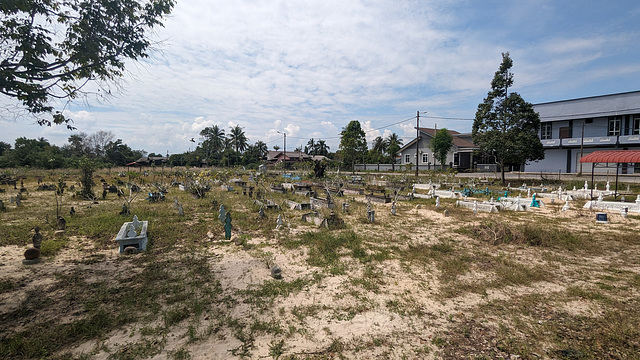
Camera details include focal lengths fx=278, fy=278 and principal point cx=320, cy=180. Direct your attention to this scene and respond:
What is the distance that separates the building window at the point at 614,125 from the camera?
3021 centimetres

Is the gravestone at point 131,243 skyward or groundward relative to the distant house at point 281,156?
groundward

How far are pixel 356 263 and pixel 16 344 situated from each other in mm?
6083

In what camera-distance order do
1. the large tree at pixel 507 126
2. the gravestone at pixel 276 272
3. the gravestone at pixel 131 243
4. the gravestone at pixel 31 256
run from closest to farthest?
the gravestone at pixel 276 272 → the gravestone at pixel 31 256 → the gravestone at pixel 131 243 → the large tree at pixel 507 126

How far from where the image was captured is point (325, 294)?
551 centimetres

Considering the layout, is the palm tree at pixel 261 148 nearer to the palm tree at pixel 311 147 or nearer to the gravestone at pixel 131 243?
the palm tree at pixel 311 147

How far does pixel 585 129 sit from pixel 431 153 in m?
17.9

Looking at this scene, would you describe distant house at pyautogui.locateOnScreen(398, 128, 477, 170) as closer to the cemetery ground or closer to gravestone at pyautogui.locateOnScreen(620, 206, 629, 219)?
gravestone at pyautogui.locateOnScreen(620, 206, 629, 219)

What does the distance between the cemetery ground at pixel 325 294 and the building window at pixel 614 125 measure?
3010 centimetres


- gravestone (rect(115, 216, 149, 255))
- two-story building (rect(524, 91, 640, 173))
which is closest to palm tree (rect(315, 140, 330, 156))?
two-story building (rect(524, 91, 640, 173))

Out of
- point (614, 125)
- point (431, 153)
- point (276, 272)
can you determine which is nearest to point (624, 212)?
point (276, 272)

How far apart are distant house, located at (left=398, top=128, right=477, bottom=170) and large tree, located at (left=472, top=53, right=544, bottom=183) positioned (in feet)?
36.8

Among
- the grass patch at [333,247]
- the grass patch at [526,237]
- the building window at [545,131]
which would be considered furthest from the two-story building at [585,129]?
the grass patch at [333,247]

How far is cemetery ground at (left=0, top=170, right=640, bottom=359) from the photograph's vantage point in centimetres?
397

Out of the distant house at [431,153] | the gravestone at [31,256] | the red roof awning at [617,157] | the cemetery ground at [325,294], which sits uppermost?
the distant house at [431,153]
